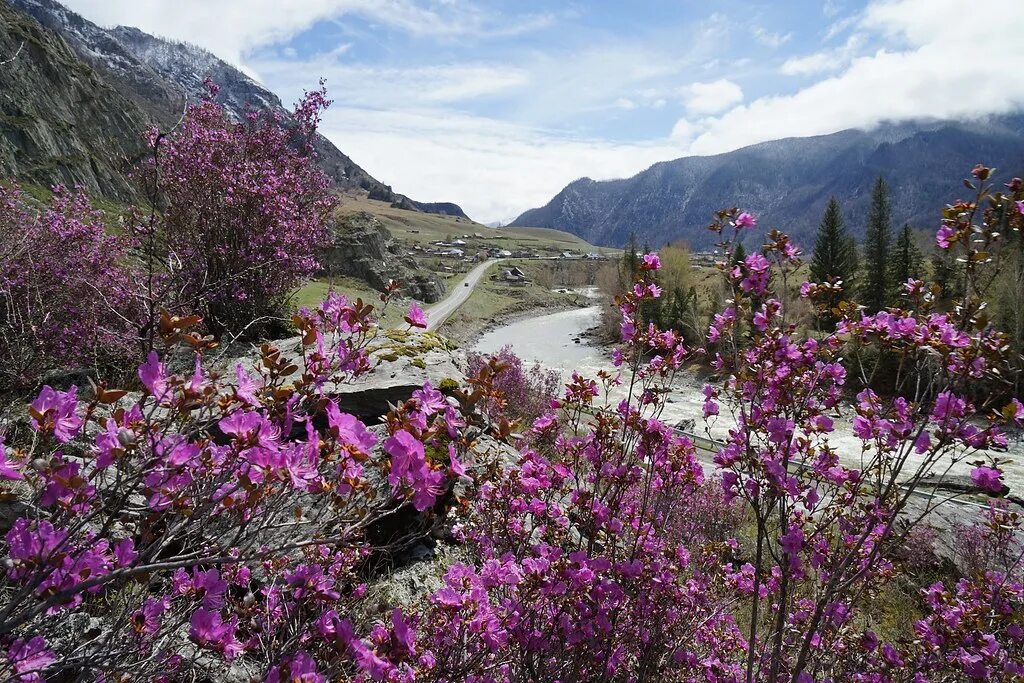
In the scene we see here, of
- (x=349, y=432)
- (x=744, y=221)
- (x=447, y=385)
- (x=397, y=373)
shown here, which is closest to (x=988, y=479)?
(x=744, y=221)

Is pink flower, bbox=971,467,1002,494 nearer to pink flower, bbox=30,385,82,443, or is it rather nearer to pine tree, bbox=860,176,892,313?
pink flower, bbox=30,385,82,443

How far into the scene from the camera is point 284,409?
1.78 meters

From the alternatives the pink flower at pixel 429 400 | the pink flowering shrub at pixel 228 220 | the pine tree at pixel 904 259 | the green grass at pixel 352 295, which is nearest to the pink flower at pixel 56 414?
the pink flower at pixel 429 400

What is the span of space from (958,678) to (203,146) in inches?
462

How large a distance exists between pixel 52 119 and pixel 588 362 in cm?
3275

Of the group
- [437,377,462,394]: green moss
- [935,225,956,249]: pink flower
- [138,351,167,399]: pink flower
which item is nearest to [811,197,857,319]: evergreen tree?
[437,377,462,394]: green moss

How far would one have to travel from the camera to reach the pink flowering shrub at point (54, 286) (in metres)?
5.73

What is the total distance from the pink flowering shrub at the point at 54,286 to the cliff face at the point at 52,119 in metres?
14.0

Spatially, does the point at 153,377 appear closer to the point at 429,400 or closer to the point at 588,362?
the point at 429,400

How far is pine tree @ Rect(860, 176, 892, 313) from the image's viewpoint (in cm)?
4014

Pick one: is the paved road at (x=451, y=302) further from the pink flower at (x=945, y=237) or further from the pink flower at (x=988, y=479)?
the pink flower at (x=988, y=479)

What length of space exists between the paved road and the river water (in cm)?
411

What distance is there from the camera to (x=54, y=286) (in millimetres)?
6348

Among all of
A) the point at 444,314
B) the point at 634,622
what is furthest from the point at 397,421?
the point at 444,314
